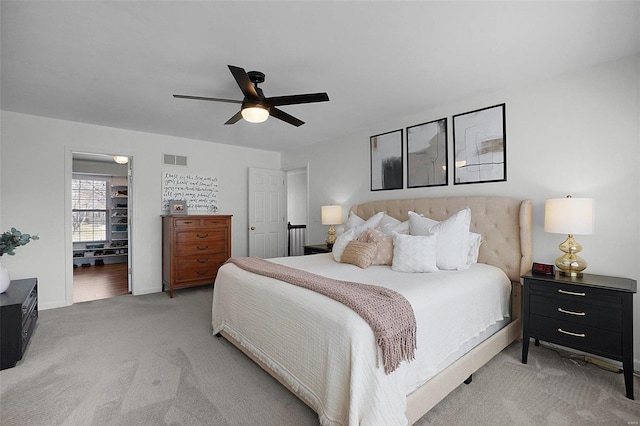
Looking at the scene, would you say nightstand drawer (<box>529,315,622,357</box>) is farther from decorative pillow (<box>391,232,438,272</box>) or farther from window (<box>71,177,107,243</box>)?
window (<box>71,177,107,243</box>)

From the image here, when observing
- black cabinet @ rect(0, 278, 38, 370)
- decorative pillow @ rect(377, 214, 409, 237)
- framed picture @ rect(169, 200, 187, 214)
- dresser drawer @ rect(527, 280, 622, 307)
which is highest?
framed picture @ rect(169, 200, 187, 214)

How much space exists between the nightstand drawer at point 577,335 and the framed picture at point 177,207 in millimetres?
4591

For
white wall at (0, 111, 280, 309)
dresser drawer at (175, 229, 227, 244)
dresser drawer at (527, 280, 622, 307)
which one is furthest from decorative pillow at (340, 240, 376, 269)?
white wall at (0, 111, 280, 309)

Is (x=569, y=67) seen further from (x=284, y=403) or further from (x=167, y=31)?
(x=284, y=403)

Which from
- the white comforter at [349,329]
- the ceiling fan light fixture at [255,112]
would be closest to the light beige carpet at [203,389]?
the white comforter at [349,329]

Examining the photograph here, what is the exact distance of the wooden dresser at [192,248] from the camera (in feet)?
14.1

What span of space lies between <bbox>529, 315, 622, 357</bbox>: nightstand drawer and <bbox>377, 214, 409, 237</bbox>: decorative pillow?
133cm

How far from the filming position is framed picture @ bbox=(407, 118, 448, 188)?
134 inches

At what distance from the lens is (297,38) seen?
2025mm

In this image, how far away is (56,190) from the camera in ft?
12.5

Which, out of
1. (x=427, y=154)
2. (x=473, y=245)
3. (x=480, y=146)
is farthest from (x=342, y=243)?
(x=480, y=146)

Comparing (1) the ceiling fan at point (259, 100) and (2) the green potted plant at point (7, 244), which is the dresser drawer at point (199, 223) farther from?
(1) the ceiling fan at point (259, 100)

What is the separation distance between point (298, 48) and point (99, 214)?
746 cm

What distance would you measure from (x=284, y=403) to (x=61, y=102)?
3793 millimetres
